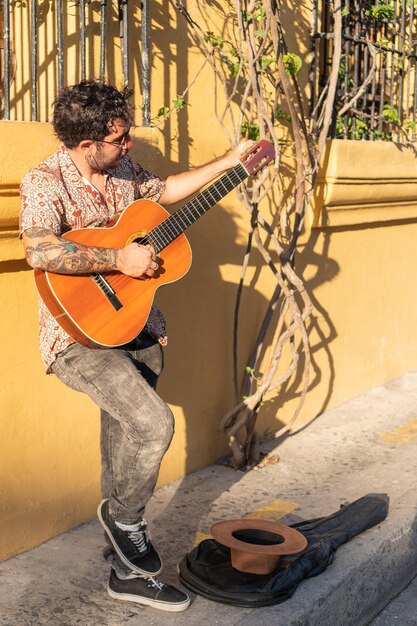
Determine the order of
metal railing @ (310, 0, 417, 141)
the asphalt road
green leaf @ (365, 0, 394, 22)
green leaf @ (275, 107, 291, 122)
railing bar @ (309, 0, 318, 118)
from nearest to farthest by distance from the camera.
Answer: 1. the asphalt road
2. green leaf @ (275, 107, 291, 122)
3. railing bar @ (309, 0, 318, 118)
4. metal railing @ (310, 0, 417, 141)
5. green leaf @ (365, 0, 394, 22)

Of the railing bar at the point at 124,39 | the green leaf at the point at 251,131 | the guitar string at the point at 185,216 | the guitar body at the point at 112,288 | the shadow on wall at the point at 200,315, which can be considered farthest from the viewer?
the green leaf at the point at 251,131

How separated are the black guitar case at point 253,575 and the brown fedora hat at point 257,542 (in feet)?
0.15

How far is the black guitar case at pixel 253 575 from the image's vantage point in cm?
340

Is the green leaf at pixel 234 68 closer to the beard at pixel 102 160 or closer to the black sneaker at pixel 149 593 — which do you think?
the beard at pixel 102 160

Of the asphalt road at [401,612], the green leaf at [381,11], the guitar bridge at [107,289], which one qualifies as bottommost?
the asphalt road at [401,612]

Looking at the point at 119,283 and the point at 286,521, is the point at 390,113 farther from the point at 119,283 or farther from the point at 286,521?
the point at 119,283

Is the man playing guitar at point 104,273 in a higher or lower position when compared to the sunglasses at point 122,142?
lower

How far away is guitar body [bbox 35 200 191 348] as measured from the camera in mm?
3240

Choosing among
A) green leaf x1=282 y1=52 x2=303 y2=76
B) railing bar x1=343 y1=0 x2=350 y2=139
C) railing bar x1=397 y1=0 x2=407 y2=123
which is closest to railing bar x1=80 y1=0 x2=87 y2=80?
green leaf x1=282 y1=52 x2=303 y2=76

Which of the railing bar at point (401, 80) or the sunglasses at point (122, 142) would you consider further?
the railing bar at point (401, 80)

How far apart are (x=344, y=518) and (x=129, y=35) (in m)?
2.27

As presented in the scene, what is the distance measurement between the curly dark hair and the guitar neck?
0.39 meters

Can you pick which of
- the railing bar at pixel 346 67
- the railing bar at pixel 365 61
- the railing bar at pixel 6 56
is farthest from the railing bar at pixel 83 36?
the railing bar at pixel 365 61

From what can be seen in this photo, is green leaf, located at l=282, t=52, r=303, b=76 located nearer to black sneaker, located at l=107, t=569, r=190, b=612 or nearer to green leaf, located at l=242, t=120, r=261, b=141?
green leaf, located at l=242, t=120, r=261, b=141
